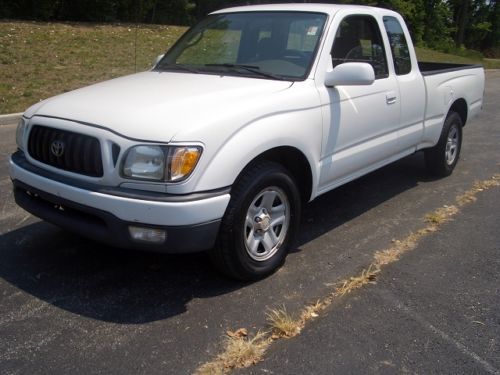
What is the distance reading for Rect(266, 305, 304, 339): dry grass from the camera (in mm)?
3080

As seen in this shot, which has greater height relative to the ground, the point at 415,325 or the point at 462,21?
the point at 462,21

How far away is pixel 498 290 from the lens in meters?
3.69

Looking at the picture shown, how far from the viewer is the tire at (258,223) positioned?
3.35m

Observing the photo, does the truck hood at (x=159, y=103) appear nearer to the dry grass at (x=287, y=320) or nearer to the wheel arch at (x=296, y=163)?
the wheel arch at (x=296, y=163)

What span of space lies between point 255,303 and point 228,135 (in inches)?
41.7

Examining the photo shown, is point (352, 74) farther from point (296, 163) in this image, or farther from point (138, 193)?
point (138, 193)

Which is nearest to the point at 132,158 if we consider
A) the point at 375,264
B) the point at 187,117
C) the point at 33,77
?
the point at 187,117

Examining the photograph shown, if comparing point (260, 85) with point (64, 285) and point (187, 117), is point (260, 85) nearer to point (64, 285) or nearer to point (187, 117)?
point (187, 117)

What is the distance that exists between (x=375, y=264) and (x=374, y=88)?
1.50 m

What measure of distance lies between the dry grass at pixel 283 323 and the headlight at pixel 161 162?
3.20 feet

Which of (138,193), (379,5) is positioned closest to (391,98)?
(138,193)

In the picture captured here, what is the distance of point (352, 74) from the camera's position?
3.86 meters

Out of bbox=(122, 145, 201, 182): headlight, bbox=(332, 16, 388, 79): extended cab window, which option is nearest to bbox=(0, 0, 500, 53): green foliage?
bbox=(332, 16, 388, 79): extended cab window

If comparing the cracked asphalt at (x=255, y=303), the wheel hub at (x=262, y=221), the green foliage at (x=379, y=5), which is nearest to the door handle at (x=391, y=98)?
the cracked asphalt at (x=255, y=303)
